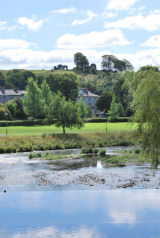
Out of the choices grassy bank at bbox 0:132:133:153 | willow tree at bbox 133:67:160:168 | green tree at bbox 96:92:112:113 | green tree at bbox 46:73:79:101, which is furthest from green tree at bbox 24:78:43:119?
willow tree at bbox 133:67:160:168

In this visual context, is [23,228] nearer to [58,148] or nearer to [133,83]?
[133,83]

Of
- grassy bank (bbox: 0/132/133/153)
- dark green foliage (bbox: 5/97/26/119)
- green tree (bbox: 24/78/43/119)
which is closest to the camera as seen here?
grassy bank (bbox: 0/132/133/153)

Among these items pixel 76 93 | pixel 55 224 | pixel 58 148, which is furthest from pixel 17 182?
pixel 76 93

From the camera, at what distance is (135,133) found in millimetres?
22688

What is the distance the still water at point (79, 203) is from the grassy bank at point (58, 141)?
17509 mm

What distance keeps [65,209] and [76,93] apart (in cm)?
→ 12562

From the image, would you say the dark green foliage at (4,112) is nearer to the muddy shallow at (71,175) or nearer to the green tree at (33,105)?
the green tree at (33,105)

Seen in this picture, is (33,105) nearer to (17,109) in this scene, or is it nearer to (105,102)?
(17,109)

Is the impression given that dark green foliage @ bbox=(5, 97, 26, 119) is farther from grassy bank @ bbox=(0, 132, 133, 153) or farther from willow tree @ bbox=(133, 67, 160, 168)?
willow tree @ bbox=(133, 67, 160, 168)

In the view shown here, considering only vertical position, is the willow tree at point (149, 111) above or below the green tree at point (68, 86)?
below

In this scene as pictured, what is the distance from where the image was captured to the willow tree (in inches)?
842

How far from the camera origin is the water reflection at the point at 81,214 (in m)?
21.8

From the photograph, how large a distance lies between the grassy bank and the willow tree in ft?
124

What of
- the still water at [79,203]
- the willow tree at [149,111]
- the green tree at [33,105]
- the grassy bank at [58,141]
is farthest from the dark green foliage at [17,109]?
the willow tree at [149,111]
